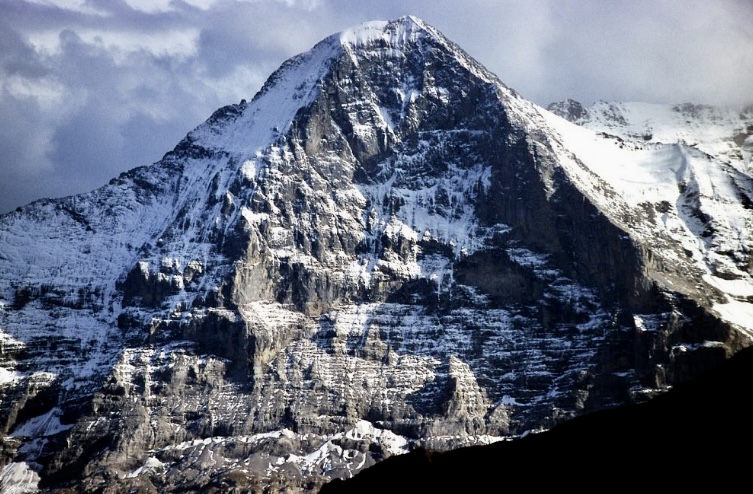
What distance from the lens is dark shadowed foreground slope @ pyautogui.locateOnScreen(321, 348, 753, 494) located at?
256 feet

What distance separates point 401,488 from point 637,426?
784 inches

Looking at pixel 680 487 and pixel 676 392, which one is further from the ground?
pixel 676 392

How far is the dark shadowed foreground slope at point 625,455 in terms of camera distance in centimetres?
7806

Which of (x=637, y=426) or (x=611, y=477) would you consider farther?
(x=637, y=426)

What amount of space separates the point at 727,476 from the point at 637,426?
1520cm

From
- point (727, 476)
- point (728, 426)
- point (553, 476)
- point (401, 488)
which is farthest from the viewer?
point (401, 488)

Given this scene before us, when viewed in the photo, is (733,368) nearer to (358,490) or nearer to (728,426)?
(728,426)

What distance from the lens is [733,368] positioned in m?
91.1

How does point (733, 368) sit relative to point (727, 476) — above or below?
above

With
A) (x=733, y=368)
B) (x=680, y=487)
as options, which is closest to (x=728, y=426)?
(x=680, y=487)

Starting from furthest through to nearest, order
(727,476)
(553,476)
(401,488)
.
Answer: (401,488)
(553,476)
(727,476)

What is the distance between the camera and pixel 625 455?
84.9 meters

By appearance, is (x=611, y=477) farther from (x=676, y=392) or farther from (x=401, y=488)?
(x=401, y=488)

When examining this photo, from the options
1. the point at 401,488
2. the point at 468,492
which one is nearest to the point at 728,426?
the point at 468,492
